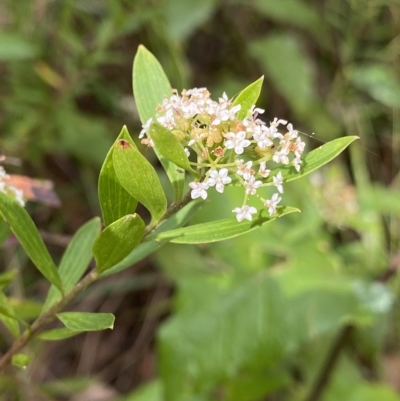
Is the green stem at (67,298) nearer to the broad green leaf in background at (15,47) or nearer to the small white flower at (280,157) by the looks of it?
the small white flower at (280,157)

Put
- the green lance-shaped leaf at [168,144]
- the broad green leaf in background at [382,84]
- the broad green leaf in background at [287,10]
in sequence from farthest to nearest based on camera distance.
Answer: the broad green leaf in background at [287,10] < the broad green leaf in background at [382,84] < the green lance-shaped leaf at [168,144]

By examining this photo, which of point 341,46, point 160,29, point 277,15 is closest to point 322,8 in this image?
point 341,46

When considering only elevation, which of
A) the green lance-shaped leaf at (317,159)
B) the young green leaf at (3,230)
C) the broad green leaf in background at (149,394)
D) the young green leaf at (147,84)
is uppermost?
the young green leaf at (147,84)

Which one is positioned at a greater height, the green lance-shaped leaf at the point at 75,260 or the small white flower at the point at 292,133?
the small white flower at the point at 292,133

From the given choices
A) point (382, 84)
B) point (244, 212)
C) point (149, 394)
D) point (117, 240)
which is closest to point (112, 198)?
point (117, 240)

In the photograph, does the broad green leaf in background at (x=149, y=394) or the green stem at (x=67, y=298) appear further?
the broad green leaf in background at (x=149, y=394)

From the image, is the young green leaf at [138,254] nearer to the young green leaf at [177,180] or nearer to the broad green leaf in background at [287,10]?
the young green leaf at [177,180]

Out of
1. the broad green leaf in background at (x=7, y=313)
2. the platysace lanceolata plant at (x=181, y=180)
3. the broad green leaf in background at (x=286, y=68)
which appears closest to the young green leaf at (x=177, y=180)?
the platysace lanceolata plant at (x=181, y=180)

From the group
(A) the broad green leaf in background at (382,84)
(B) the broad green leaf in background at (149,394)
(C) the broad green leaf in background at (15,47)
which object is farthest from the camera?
(A) the broad green leaf in background at (382,84)

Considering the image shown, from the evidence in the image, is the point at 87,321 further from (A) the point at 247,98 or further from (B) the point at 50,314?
(A) the point at 247,98
